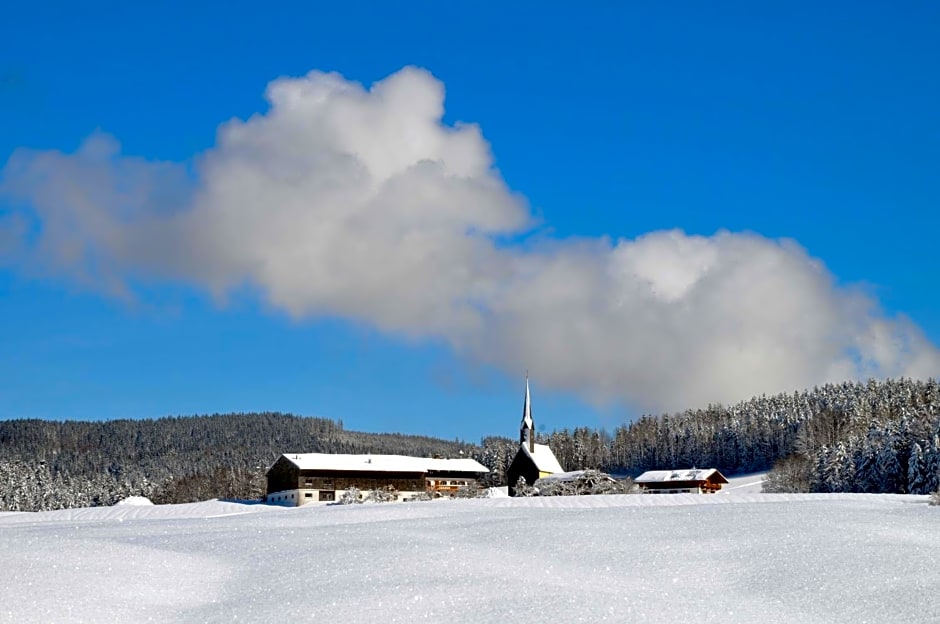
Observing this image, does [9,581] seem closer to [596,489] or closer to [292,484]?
[596,489]

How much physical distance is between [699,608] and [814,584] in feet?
12.1

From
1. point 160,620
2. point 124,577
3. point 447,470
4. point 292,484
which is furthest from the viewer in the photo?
point 447,470

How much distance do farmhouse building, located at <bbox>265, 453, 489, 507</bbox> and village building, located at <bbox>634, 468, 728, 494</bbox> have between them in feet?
80.0

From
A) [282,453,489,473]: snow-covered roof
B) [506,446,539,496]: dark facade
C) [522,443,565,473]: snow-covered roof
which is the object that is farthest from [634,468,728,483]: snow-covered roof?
[282,453,489,473]: snow-covered roof

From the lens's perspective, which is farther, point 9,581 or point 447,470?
point 447,470

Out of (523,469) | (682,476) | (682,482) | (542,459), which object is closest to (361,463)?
(523,469)

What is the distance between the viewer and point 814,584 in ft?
72.8

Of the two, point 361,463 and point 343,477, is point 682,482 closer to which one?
point 361,463

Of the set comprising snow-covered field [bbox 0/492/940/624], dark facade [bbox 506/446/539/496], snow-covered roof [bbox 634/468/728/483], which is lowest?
snow-covered field [bbox 0/492/940/624]

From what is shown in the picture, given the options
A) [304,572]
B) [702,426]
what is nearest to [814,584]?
[304,572]

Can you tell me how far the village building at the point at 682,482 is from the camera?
11556cm

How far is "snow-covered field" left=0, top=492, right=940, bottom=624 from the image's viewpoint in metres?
19.7

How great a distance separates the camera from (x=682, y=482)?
117 meters

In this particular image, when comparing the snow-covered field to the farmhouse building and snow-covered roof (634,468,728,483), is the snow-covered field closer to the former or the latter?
the farmhouse building
